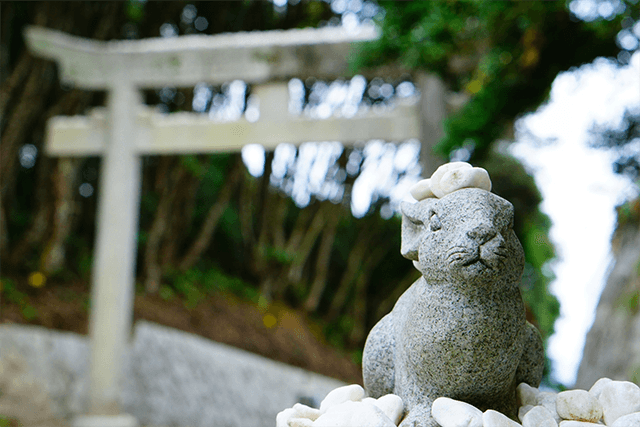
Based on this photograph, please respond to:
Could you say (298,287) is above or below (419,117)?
below

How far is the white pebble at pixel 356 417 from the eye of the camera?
4.00 feet

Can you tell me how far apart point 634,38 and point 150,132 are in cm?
378

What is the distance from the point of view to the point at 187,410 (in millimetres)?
4980

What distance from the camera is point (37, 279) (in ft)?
19.7

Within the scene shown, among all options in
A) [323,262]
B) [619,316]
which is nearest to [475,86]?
[619,316]

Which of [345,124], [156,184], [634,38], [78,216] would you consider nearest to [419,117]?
[345,124]

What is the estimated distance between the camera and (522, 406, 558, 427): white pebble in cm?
126

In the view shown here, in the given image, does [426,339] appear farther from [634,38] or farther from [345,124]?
[345,124]

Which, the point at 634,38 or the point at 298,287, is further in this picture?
the point at 298,287

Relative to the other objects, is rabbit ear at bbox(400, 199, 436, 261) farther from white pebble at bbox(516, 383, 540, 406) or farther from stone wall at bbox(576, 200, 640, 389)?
stone wall at bbox(576, 200, 640, 389)

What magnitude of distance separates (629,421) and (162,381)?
4556 mm

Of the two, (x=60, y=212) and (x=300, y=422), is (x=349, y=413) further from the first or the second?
(x=60, y=212)

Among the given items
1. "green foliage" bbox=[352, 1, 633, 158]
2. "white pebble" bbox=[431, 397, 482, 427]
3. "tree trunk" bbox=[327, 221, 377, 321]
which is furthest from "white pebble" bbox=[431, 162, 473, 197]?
"tree trunk" bbox=[327, 221, 377, 321]

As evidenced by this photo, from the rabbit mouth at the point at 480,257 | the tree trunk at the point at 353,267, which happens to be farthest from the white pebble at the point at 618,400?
the tree trunk at the point at 353,267
